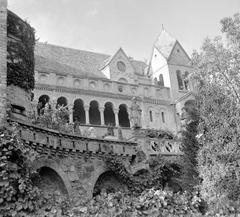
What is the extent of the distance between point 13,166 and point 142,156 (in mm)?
7966

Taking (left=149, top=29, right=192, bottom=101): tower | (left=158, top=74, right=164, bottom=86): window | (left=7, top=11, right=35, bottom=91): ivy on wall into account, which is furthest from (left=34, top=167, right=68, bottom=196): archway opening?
(left=158, top=74, right=164, bottom=86): window

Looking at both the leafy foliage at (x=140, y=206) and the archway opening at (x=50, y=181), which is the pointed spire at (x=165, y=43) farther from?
the leafy foliage at (x=140, y=206)

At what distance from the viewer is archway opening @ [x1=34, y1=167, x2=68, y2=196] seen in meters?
14.3

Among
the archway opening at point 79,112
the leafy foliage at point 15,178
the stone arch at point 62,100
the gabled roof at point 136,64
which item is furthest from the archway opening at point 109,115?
the leafy foliage at point 15,178

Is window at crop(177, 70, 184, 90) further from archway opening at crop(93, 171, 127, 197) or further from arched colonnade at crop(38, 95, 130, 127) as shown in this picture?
archway opening at crop(93, 171, 127, 197)

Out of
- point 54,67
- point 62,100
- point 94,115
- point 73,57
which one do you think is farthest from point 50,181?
point 73,57

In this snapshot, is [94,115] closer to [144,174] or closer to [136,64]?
[136,64]

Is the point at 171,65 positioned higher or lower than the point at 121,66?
higher

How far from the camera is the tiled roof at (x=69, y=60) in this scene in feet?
113

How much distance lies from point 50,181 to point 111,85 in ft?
67.9

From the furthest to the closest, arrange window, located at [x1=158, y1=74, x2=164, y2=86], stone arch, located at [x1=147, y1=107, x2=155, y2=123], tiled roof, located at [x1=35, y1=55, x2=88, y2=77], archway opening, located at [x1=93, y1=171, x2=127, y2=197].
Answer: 1. window, located at [x1=158, y1=74, x2=164, y2=86]
2. stone arch, located at [x1=147, y1=107, x2=155, y2=123]
3. tiled roof, located at [x1=35, y1=55, x2=88, y2=77]
4. archway opening, located at [x1=93, y1=171, x2=127, y2=197]

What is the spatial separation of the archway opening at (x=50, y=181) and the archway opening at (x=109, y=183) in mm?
2194

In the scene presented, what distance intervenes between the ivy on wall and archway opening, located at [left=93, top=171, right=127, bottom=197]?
4914 mm

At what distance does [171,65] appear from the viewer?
40.8 m
